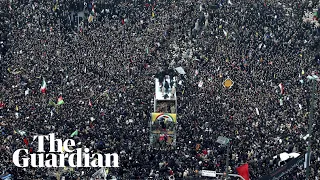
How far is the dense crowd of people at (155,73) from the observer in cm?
3706

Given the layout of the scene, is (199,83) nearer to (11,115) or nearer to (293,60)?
(293,60)

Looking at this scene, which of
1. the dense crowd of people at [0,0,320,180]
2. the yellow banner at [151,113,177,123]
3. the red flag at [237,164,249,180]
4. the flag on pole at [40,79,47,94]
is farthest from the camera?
the flag on pole at [40,79,47,94]

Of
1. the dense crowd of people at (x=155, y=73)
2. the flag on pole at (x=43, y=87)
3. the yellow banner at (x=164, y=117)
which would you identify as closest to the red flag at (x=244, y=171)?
the dense crowd of people at (x=155, y=73)

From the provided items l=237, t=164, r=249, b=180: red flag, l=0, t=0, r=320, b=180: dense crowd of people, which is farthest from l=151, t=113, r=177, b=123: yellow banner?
l=237, t=164, r=249, b=180: red flag

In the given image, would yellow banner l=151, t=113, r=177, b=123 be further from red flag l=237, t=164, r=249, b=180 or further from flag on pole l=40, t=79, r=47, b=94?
flag on pole l=40, t=79, r=47, b=94

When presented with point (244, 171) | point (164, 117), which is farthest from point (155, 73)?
point (244, 171)

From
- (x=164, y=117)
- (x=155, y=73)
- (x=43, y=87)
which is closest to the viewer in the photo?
(x=164, y=117)

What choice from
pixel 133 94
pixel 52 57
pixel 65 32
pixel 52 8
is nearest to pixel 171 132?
pixel 133 94

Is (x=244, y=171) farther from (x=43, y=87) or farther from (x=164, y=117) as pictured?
(x=43, y=87)

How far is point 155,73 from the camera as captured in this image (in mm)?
47188

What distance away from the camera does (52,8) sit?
5625 centimetres

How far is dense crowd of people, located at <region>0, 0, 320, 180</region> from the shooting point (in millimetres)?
37062

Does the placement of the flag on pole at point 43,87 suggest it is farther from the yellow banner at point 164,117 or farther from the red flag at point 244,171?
the red flag at point 244,171

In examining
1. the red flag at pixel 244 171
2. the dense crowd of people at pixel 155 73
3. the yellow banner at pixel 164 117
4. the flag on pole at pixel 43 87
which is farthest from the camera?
the flag on pole at pixel 43 87
